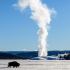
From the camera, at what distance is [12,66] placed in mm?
65375

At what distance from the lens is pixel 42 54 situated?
12412 cm

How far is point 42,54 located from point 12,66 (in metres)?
59.1

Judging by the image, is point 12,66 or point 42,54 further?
point 42,54
